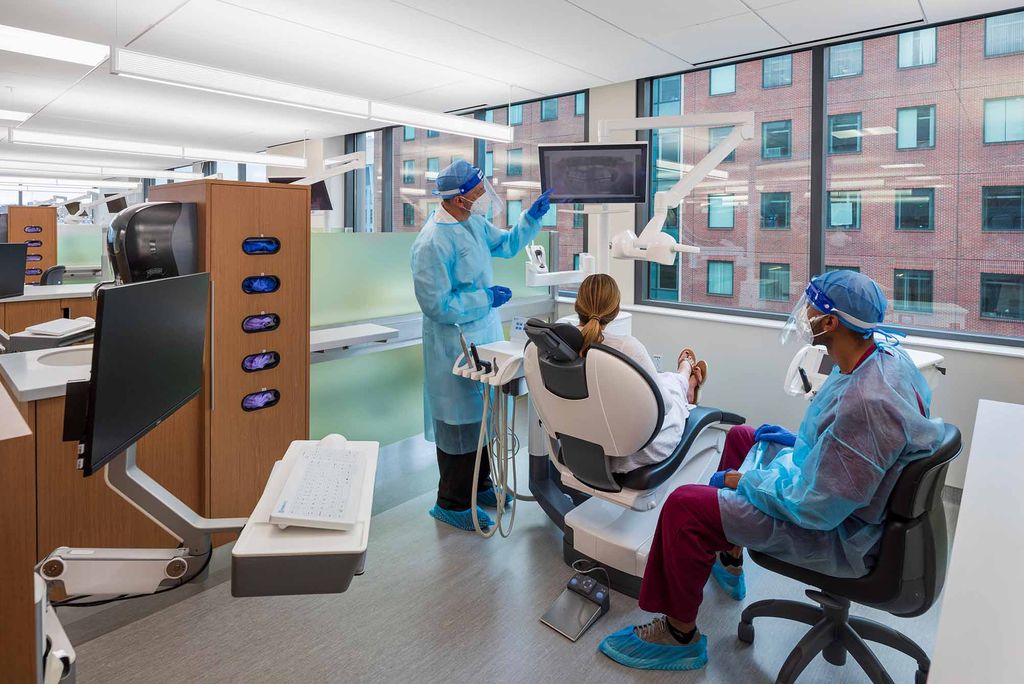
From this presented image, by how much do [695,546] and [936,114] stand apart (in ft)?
9.34

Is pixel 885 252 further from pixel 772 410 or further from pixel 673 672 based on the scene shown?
pixel 673 672

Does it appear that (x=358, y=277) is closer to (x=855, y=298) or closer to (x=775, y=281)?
(x=855, y=298)

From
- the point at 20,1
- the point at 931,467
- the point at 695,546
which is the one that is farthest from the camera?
the point at 20,1

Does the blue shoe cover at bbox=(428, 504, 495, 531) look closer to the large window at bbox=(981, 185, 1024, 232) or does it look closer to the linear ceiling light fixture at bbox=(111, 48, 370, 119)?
the linear ceiling light fixture at bbox=(111, 48, 370, 119)

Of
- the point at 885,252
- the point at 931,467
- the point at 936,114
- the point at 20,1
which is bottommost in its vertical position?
the point at 931,467

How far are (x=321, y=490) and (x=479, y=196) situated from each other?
6.30 ft

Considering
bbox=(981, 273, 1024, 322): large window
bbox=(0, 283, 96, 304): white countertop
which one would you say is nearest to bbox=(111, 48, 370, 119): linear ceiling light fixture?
bbox=(0, 283, 96, 304): white countertop

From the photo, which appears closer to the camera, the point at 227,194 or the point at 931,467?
the point at 931,467

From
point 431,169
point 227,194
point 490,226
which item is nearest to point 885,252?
point 490,226

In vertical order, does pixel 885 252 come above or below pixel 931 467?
above

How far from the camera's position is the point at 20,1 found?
312 cm

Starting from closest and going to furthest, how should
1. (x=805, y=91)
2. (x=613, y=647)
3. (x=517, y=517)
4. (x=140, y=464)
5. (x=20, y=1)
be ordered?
(x=613, y=647) < (x=140, y=464) < (x=517, y=517) < (x=20, y=1) < (x=805, y=91)

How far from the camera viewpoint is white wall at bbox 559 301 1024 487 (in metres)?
2.98

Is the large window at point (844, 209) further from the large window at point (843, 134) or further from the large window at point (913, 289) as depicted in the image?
the large window at point (913, 289)
